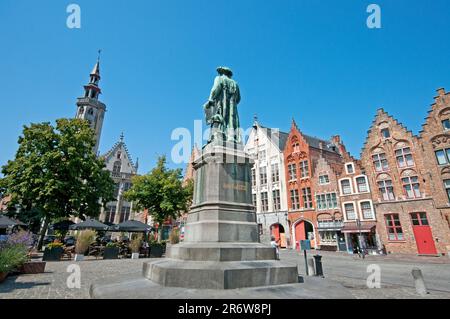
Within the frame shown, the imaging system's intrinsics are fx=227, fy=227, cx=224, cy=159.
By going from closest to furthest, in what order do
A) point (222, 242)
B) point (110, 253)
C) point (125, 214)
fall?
point (222, 242) → point (110, 253) → point (125, 214)

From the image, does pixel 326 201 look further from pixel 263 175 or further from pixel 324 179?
pixel 263 175

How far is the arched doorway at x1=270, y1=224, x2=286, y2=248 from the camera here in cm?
3279

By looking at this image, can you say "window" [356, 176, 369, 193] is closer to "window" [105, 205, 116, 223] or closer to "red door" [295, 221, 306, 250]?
"red door" [295, 221, 306, 250]

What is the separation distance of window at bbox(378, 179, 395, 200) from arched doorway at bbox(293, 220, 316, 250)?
947cm

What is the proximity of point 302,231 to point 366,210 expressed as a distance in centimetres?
853

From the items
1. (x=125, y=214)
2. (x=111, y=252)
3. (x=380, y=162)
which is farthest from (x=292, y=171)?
(x=125, y=214)

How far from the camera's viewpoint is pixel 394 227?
2375cm

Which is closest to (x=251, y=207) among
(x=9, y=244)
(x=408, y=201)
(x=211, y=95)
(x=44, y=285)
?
(x=211, y=95)

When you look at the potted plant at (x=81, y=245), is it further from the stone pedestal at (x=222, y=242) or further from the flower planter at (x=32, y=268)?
the stone pedestal at (x=222, y=242)

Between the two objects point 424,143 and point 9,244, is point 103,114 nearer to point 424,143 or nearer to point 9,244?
point 9,244

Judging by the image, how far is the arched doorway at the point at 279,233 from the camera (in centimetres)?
3279

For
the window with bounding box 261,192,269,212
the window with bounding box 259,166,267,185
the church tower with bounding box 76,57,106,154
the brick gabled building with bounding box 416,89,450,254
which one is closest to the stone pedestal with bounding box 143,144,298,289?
the brick gabled building with bounding box 416,89,450,254
